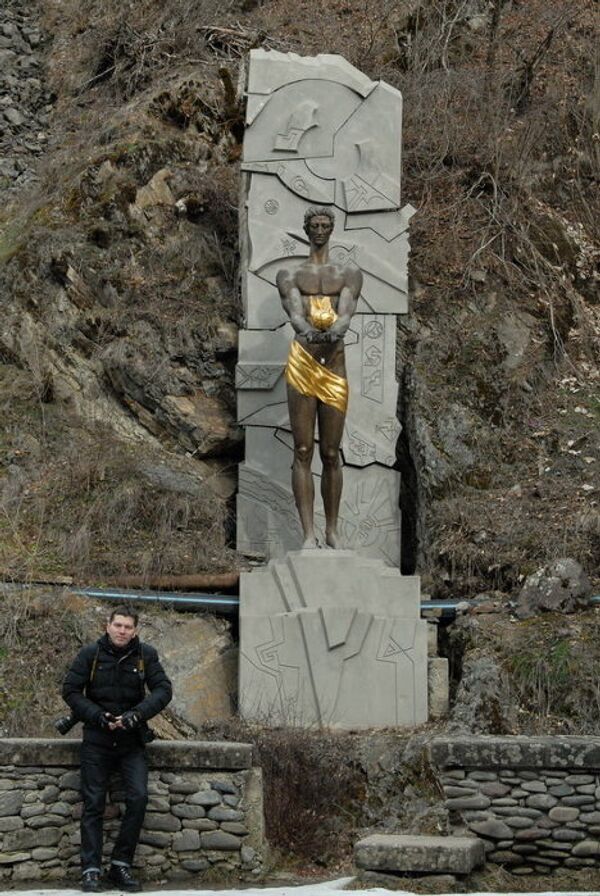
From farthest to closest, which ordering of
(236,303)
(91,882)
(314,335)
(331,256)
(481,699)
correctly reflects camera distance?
(236,303)
(331,256)
(314,335)
(481,699)
(91,882)

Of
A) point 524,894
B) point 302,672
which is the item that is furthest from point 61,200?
point 524,894

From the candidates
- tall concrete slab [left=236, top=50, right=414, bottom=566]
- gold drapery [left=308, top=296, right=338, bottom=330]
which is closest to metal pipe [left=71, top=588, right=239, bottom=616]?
tall concrete slab [left=236, top=50, right=414, bottom=566]

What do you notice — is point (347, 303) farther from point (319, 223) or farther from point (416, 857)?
point (416, 857)

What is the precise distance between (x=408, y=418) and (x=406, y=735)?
10.4ft

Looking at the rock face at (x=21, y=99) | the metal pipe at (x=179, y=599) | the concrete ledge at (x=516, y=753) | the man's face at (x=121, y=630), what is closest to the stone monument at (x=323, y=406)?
the metal pipe at (x=179, y=599)

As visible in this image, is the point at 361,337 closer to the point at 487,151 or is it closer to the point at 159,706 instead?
the point at 487,151

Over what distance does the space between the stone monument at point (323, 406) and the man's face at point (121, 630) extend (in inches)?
129

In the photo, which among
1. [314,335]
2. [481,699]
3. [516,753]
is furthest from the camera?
[314,335]

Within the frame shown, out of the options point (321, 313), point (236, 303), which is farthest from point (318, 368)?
point (236, 303)

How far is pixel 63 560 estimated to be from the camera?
12219mm

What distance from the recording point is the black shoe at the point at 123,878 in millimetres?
7973

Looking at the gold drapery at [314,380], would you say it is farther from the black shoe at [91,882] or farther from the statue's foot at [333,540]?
the black shoe at [91,882]

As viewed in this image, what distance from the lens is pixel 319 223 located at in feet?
39.8

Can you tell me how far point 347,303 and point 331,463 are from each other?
3.77ft
